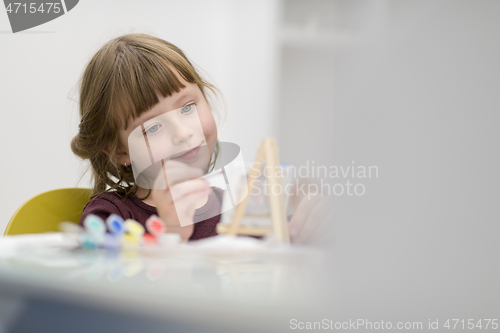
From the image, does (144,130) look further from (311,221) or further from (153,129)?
(311,221)

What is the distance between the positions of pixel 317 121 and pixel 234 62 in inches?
38.0

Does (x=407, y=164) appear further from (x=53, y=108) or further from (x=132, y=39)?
(x=53, y=108)

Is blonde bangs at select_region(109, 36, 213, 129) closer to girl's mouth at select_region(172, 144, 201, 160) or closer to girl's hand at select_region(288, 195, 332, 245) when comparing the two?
girl's mouth at select_region(172, 144, 201, 160)

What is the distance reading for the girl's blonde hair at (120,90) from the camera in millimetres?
465

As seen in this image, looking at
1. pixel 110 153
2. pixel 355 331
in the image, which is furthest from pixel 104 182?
pixel 355 331

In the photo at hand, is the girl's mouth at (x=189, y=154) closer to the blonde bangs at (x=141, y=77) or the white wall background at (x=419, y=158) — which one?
the blonde bangs at (x=141, y=77)

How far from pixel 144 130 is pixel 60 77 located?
0.61 meters

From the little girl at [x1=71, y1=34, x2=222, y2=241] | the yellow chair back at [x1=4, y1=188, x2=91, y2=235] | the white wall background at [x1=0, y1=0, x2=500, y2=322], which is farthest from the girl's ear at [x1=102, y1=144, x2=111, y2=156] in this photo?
the white wall background at [x1=0, y1=0, x2=500, y2=322]

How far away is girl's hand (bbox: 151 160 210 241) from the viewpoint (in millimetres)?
356

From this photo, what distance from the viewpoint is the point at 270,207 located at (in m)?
0.37

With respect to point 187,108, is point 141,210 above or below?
below

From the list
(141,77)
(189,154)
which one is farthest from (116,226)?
(141,77)

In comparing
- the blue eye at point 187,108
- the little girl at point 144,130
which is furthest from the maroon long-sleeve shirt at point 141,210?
the blue eye at point 187,108

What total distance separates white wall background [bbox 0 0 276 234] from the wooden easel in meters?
0.35
